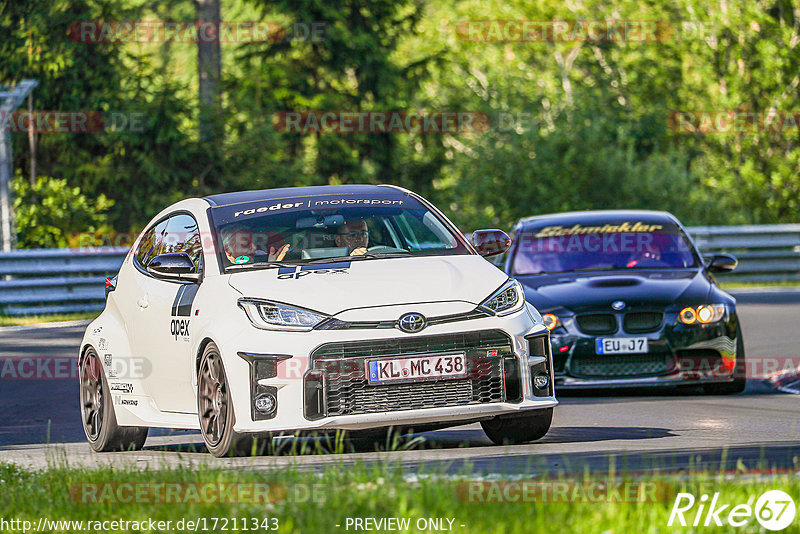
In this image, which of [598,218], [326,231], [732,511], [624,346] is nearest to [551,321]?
[624,346]

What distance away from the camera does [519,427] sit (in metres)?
9.33

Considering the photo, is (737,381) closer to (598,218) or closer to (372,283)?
(598,218)

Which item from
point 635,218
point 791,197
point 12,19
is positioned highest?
point 12,19

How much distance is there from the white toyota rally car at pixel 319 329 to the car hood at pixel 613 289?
9.15ft

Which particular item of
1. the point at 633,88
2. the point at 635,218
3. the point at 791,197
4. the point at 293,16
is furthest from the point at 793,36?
the point at 635,218

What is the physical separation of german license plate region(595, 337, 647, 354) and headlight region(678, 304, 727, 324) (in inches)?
15.2

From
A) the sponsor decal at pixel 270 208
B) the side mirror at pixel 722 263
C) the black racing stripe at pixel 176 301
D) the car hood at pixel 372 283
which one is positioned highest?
the sponsor decal at pixel 270 208

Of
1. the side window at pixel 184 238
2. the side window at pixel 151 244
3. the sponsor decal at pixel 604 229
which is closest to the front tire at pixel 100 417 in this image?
the side window at pixel 151 244

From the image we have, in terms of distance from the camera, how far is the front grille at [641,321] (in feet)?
41.3

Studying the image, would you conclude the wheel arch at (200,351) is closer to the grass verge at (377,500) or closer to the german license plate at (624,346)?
the grass verge at (377,500)

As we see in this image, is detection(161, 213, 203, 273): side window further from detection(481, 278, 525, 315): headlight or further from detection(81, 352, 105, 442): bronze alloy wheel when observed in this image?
detection(481, 278, 525, 315): headlight

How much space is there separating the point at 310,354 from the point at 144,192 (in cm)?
2576

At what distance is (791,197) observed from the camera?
38594 millimetres

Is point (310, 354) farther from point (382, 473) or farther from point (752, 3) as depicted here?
point (752, 3)
